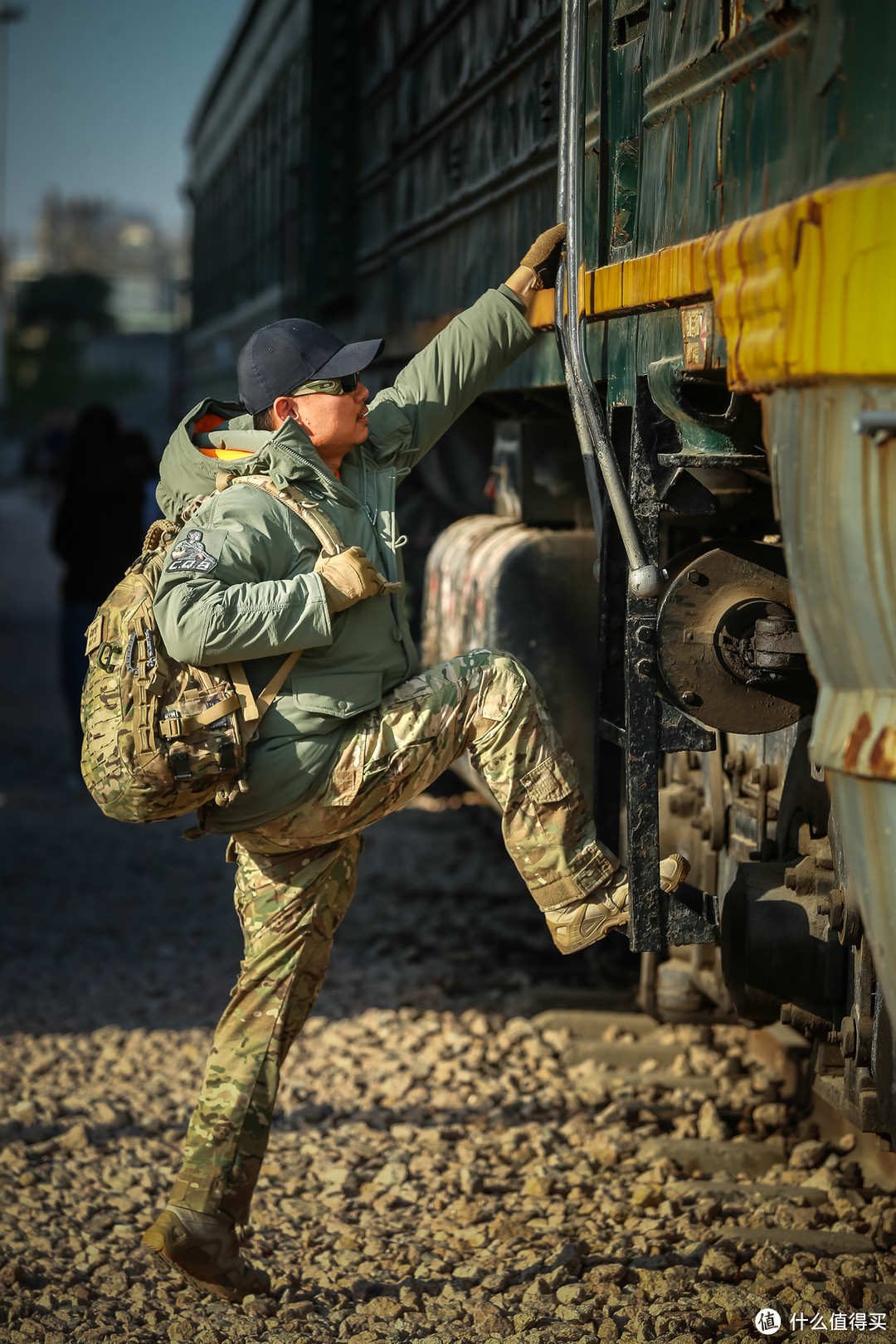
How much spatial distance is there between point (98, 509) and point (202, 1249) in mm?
5423

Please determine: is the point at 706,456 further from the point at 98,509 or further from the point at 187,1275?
the point at 98,509

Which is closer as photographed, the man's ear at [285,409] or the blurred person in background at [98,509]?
the man's ear at [285,409]

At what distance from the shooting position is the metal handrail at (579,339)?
2816mm

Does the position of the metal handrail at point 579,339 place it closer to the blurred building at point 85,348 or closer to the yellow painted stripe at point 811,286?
the yellow painted stripe at point 811,286

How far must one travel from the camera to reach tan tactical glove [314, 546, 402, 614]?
2898mm

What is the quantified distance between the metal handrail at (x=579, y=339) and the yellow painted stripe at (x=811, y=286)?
0.49m

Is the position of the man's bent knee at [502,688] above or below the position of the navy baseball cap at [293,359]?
below

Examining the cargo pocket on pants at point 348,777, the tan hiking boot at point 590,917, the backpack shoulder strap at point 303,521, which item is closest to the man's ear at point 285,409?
the backpack shoulder strap at point 303,521

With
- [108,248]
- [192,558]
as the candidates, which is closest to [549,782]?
[192,558]

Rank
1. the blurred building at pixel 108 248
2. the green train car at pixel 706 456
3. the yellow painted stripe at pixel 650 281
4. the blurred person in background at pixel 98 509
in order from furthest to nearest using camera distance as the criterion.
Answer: the blurred building at pixel 108 248, the blurred person in background at pixel 98 509, the yellow painted stripe at pixel 650 281, the green train car at pixel 706 456

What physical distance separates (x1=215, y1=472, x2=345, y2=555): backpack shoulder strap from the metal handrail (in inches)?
21.0

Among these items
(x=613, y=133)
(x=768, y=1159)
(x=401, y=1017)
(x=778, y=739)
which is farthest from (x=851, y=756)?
(x=401, y=1017)

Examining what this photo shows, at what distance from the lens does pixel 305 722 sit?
300 cm

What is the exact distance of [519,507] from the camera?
4363mm
